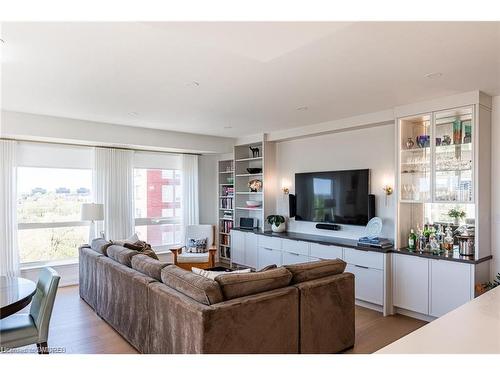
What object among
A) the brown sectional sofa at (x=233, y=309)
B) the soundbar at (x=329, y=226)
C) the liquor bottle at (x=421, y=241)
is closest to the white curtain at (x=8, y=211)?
the brown sectional sofa at (x=233, y=309)

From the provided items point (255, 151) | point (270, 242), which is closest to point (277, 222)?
point (270, 242)

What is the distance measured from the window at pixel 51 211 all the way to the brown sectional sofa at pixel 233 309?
238 centimetres

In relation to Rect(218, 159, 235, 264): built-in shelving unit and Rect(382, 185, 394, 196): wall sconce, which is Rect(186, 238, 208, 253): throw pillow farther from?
Rect(382, 185, 394, 196): wall sconce

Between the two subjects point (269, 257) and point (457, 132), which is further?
point (269, 257)

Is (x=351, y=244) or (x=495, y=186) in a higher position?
(x=495, y=186)

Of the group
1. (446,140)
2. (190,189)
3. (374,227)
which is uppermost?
(446,140)

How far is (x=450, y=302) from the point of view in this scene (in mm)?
3504

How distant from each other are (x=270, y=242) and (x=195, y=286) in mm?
3169

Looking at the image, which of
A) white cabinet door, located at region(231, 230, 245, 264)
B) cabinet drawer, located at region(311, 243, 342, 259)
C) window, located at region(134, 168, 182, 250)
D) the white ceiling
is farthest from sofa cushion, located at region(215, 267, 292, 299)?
window, located at region(134, 168, 182, 250)

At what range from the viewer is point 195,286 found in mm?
2414

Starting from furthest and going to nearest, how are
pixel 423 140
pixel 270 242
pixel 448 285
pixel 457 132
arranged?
1. pixel 270 242
2. pixel 423 140
3. pixel 457 132
4. pixel 448 285

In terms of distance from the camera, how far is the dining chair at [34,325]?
2.40 meters

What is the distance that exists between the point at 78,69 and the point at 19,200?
308 centimetres

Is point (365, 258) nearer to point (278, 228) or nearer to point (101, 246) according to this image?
point (278, 228)
